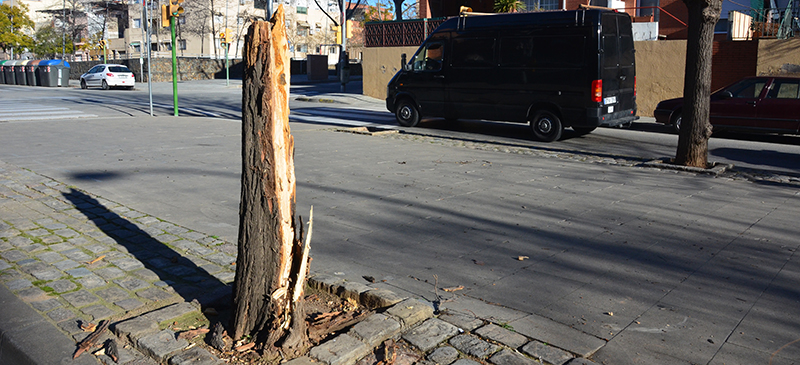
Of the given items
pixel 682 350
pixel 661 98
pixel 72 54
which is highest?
pixel 72 54

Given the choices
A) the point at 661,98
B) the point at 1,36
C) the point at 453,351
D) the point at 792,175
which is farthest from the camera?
the point at 1,36

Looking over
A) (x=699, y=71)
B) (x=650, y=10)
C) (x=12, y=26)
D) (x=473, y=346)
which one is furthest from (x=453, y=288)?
(x=12, y=26)

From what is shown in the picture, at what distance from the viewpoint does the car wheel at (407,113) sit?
1562cm

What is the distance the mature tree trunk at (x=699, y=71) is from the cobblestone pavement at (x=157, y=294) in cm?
679

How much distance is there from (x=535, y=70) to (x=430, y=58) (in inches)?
114

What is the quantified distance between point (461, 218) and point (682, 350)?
126 inches

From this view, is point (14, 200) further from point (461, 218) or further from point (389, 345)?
point (389, 345)

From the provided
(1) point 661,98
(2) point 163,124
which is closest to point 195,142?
(2) point 163,124

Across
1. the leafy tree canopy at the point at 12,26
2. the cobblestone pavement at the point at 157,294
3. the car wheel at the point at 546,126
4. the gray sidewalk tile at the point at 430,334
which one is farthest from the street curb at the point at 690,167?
the leafy tree canopy at the point at 12,26

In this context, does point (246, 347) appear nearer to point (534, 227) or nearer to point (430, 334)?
point (430, 334)

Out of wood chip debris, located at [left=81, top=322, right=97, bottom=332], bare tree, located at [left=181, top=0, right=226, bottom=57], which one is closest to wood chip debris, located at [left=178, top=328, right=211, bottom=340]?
wood chip debris, located at [left=81, top=322, right=97, bottom=332]

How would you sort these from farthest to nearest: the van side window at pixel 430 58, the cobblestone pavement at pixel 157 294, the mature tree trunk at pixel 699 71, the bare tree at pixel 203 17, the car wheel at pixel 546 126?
the bare tree at pixel 203 17, the van side window at pixel 430 58, the car wheel at pixel 546 126, the mature tree trunk at pixel 699 71, the cobblestone pavement at pixel 157 294

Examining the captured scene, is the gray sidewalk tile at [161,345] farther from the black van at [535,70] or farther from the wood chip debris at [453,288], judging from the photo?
the black van at [535,70]

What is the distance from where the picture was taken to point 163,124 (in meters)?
15.1
